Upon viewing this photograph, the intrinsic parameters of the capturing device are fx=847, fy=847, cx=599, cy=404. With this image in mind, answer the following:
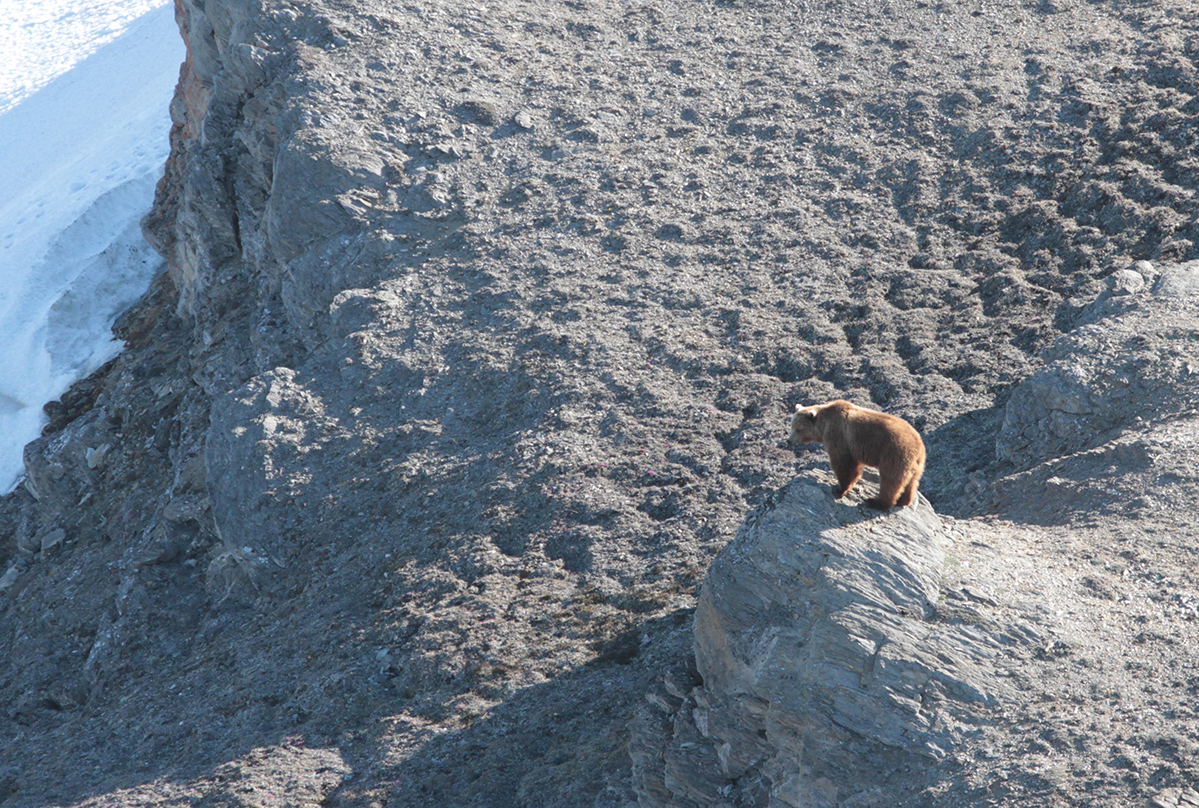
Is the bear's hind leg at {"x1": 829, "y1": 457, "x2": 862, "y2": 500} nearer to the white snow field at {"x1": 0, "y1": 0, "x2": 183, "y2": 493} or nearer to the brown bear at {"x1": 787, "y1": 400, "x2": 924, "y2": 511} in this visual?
the brown bear at {"x1": 787, "y1": 400, "x2": 924, "y2": 511}

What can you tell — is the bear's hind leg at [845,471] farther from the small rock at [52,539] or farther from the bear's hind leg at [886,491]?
the small rock at [52,539]

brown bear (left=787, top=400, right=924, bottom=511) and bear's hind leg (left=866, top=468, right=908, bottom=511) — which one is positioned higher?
brown bear (left=787, top=400, right=924, bottom=511)

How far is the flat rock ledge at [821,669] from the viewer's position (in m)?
8.10

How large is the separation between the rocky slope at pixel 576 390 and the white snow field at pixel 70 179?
18.8 feet

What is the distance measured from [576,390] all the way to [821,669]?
8.76m

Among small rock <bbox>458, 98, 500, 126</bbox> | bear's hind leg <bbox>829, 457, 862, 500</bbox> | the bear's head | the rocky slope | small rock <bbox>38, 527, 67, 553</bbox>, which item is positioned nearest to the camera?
bear's hind leg <bbox>829, 457, 862, 500</bbox>

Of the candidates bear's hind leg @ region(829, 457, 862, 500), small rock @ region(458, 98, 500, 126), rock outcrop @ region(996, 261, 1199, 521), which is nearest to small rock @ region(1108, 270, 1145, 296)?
rock outcrop @ region(996, 261, 1199, 521)

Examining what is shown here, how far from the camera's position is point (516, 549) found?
14469mm

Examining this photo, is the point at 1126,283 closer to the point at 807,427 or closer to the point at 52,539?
the point at 807,427

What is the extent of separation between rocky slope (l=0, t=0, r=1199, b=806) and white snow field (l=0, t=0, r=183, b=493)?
574 centimetres

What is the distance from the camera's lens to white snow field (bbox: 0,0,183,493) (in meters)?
30.6

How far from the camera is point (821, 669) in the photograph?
8555 millimetres

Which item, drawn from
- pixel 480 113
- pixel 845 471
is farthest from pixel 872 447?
pixel 480 113

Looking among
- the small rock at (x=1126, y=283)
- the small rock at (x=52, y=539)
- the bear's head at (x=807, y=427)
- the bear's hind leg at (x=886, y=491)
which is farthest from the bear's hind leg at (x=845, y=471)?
the small rock at (x=52, y=539)
